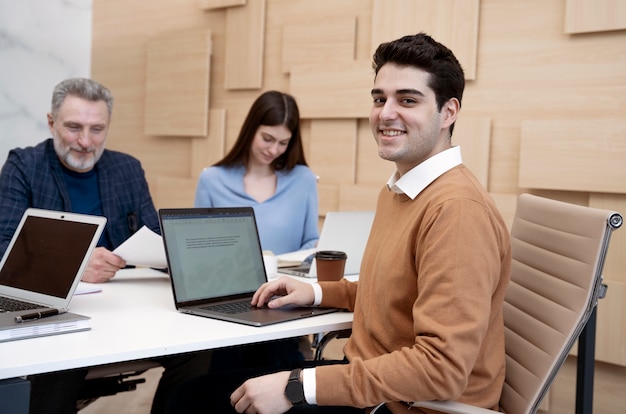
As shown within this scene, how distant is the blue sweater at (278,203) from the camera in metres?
2.83

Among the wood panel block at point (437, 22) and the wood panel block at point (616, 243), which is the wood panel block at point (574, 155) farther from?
the wood panel block at point (437, 22)

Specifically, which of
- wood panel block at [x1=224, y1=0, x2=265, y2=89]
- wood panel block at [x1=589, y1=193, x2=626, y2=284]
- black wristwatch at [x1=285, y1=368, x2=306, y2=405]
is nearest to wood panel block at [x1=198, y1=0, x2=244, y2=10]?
wood panel block at [x1=224, y1=0, x2=265, y2=89]

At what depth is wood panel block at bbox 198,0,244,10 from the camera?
3822 mm

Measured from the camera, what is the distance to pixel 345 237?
2225mm

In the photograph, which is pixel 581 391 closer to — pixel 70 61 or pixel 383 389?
pixel 383 389

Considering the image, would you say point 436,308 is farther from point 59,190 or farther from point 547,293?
point 59,190

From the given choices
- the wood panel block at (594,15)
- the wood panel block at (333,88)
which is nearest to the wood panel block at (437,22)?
the wood panel block at (333,88)

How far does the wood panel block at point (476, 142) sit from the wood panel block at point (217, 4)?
5.01 ft

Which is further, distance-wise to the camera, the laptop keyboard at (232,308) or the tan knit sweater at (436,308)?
the laptop keyboard at (232,308)

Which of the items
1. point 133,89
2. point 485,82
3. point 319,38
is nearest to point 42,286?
point 485,82

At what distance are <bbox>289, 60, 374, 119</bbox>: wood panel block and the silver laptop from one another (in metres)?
1.89

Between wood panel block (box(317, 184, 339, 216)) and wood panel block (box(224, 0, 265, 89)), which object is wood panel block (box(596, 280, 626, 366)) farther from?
wood panel block (box(224, 0, 265, 89))

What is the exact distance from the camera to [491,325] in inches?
56.4

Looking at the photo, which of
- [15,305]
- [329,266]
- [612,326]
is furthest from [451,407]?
[612,326]
